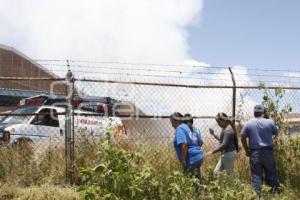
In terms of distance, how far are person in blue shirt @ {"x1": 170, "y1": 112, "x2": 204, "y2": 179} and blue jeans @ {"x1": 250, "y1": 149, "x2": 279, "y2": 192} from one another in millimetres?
1230

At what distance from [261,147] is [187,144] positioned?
5.20ft

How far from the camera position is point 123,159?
20.8ft

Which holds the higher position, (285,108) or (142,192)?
(285,108)

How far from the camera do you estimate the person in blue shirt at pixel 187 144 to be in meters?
8.48

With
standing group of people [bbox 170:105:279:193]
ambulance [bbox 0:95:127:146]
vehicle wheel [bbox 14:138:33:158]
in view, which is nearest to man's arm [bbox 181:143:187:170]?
standing group of people [bbox 170:105:279:193]

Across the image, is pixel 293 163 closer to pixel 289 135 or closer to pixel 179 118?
pixel 289 135

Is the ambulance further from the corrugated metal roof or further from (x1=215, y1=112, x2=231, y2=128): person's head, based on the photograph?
the corrugated metal roof

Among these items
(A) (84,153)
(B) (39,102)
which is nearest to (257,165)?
(A) (84,153)

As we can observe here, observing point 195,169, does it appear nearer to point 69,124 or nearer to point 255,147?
point 255,147

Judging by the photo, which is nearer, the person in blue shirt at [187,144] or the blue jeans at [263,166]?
the person in blue shirt at [187,144]

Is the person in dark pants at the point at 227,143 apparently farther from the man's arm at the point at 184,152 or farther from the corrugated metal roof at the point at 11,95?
the corrugated metal roof at the point at 11,95

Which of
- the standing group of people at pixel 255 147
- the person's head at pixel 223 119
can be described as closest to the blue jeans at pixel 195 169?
the standing group of people at pixel 255 147

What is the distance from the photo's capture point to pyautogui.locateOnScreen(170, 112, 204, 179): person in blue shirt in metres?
8.48

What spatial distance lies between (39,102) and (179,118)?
Result: 956cm
